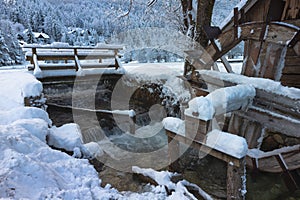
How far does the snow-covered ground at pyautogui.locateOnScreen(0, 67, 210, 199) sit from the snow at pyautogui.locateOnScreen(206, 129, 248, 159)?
29.1 inches

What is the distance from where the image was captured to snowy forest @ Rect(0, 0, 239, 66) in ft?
27.5

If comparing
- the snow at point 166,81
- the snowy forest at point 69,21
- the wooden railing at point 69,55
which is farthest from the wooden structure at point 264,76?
the wooden railing at point 69,55

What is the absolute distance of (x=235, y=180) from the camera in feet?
7.79

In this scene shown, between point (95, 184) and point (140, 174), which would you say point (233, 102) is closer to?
point (140, 174)

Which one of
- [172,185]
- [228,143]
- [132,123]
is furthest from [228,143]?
[132,123]

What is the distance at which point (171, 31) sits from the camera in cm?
826

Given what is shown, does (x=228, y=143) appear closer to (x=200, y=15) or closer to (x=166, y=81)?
(x=200, y=15)

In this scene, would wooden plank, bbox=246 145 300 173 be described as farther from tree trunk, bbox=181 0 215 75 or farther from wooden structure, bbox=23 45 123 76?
wooden structure, bbox=23 45 123 76

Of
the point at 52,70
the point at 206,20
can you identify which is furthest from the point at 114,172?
the point at 52,70

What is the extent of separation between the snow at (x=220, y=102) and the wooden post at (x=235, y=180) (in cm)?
65

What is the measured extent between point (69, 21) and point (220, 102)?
38397 mm

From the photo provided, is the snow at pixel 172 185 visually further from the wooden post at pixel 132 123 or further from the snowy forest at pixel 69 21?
the snowy forest at pixel 69 21

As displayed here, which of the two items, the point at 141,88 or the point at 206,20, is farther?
the point at 141,88

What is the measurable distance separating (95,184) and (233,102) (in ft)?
7.51
